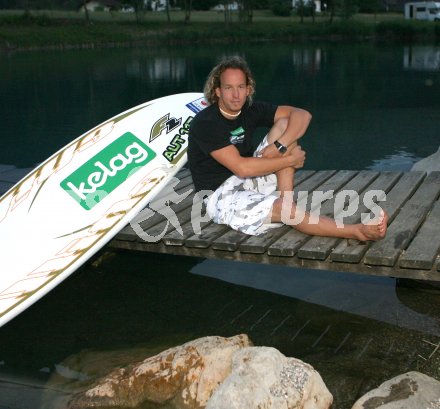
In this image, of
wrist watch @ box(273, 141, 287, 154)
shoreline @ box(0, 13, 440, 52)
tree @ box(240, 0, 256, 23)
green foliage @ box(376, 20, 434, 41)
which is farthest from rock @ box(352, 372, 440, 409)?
tree @ box(240, 0, 256, 23)

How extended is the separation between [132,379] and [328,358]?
4.91ft

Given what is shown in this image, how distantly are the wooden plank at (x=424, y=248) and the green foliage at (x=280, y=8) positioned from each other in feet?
252

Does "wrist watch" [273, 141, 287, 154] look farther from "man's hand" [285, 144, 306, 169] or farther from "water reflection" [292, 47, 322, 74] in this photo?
"water reflection" [292, 47, 322, 74]

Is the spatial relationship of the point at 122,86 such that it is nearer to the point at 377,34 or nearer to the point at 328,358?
the point at 328,358

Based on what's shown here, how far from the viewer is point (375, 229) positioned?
4812 mm

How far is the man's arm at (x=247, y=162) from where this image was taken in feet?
17.4

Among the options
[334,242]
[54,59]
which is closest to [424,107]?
[334,242]

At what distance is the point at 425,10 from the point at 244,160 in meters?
71.2

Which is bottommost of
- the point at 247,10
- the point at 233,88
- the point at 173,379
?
the point at 173,379

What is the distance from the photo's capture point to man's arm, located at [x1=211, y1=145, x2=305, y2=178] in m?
5.29

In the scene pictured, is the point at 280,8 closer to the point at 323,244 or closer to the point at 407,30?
the point at 407,30

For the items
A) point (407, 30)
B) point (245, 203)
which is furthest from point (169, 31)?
point (245, 203)

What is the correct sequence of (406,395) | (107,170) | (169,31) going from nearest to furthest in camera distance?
(406,395) < (107,170) < (169,31)

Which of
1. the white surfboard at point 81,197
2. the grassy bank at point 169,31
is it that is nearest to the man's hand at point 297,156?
the white surfboard at point 81,197
